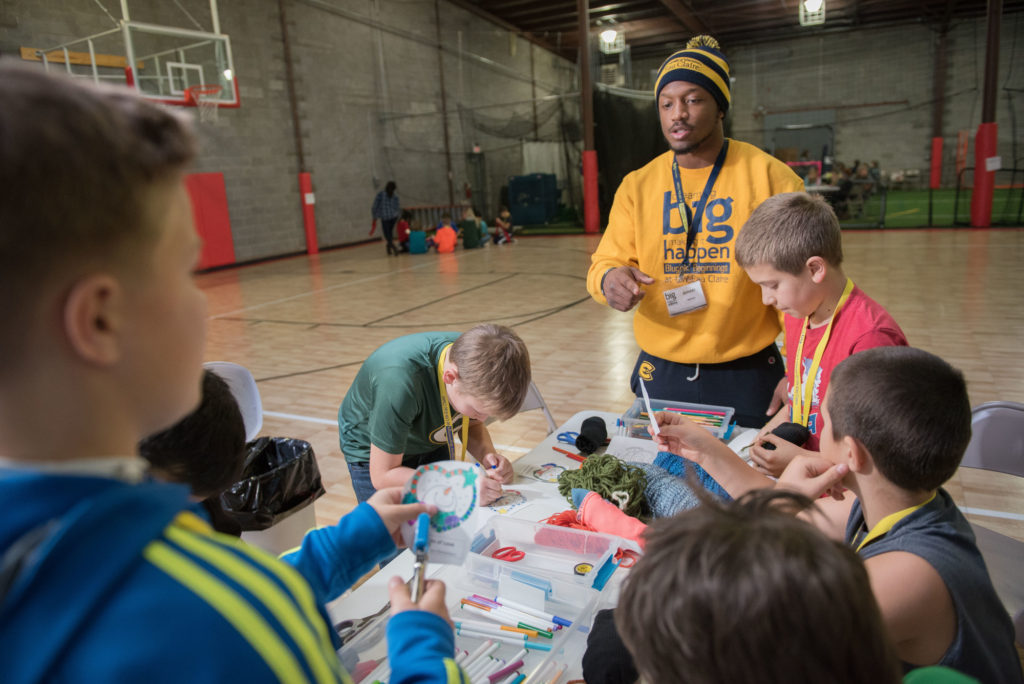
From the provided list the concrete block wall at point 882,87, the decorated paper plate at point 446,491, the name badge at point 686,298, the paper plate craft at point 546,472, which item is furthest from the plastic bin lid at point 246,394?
the concrete block wall at point 882,87

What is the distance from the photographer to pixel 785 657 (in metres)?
0.65

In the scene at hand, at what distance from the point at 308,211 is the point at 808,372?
42.4ft

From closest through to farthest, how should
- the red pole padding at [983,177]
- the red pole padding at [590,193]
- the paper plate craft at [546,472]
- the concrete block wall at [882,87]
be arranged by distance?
1. the paper plate craft at [546,472]
2. the red pole padding at [983,177]
3. the red pole padding at [590,193]
4. the concrete block wall at [882,87]

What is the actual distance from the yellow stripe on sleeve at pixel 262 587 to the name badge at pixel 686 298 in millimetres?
1930

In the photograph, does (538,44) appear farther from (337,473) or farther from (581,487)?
(581,487)

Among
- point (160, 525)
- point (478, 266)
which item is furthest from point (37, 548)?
point (478, 266)

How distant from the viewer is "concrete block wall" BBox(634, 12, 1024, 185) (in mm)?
18797

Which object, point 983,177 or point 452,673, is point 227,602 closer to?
point 452,673

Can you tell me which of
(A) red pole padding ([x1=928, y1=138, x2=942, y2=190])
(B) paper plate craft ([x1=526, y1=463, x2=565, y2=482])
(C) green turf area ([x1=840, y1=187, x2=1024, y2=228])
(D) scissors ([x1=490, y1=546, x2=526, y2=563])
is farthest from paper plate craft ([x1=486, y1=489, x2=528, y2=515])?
(A) red pole padding ([x1=928, y1=138, x2=942, y2=190])

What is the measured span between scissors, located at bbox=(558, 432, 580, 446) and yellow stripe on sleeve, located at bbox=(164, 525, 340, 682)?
1.73 metres

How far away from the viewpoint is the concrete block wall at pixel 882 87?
18.8m

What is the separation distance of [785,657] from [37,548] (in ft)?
2.17

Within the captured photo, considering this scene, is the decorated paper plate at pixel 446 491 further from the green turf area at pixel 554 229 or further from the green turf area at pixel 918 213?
the green turf area at pixel 554 229

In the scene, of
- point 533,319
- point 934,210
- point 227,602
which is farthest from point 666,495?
point 934,210
